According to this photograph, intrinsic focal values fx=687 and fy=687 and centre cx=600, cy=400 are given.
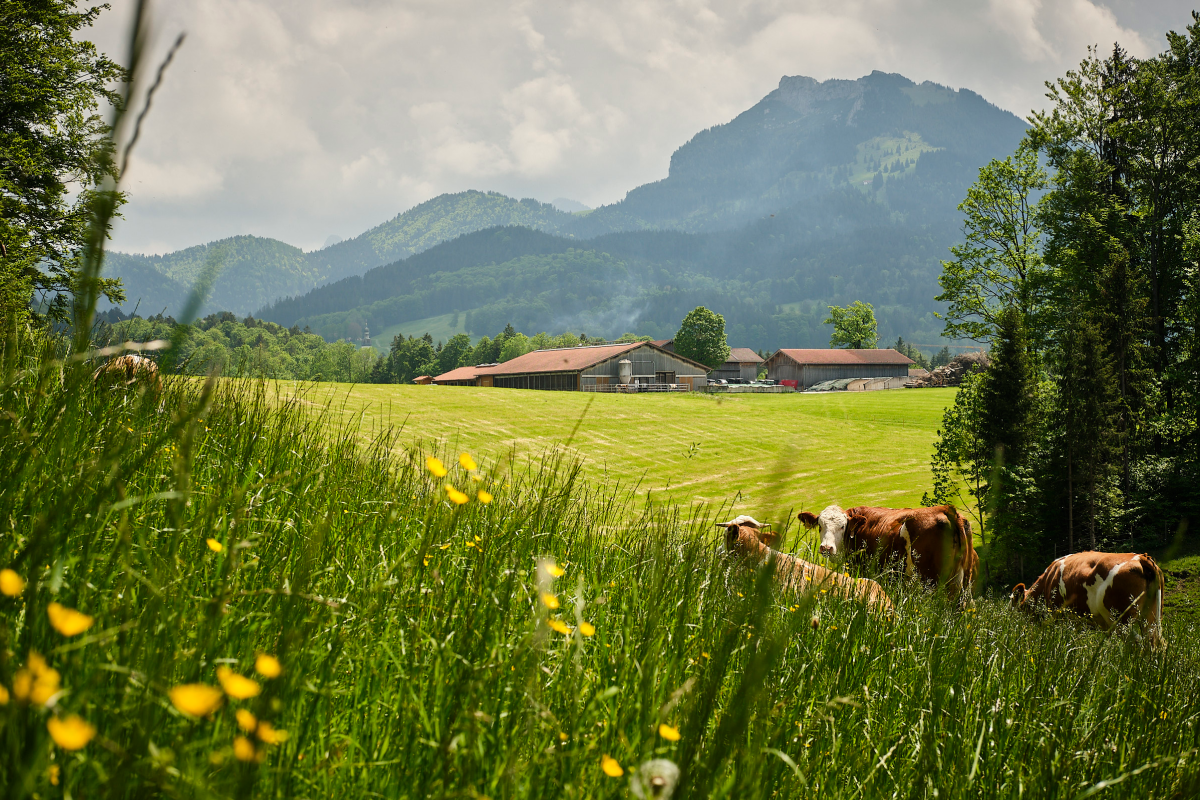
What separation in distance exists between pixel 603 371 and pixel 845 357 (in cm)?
5075

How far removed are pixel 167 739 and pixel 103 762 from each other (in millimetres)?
168

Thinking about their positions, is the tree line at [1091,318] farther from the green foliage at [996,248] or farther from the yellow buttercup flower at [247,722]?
the yellow buttercup flower at [247,722]

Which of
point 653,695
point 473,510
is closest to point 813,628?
point 653,695

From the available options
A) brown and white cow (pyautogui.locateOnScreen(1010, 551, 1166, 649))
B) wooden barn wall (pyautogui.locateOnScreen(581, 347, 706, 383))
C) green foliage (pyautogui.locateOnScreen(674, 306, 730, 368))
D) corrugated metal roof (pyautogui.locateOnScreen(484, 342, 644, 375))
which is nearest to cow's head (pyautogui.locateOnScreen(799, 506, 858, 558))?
brown and white cow (pyautogui.locateOnScreen(1010, 551, 1166, 649))

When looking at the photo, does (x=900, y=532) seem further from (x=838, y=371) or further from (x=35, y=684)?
(x=838, y=371)

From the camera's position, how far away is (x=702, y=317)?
326ft

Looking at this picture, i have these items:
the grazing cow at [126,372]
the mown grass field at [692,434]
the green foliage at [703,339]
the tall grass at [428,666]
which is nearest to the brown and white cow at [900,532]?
the mown grass field at [692,434]

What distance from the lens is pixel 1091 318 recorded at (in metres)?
22.0

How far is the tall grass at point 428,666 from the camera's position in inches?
45.0

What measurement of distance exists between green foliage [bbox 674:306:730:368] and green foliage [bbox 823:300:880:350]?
1697 centimetres

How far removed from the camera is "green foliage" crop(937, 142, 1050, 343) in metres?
30.4

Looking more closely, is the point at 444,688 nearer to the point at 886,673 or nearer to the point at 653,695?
the point at 653,695

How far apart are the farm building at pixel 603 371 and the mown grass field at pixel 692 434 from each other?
19.6 m

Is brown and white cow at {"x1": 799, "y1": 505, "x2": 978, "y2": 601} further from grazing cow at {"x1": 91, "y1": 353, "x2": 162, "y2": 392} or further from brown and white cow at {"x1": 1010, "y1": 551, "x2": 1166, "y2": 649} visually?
grazing cow at {"x1": 91, "y1": 353, "x2": 162, "y2": 392}
